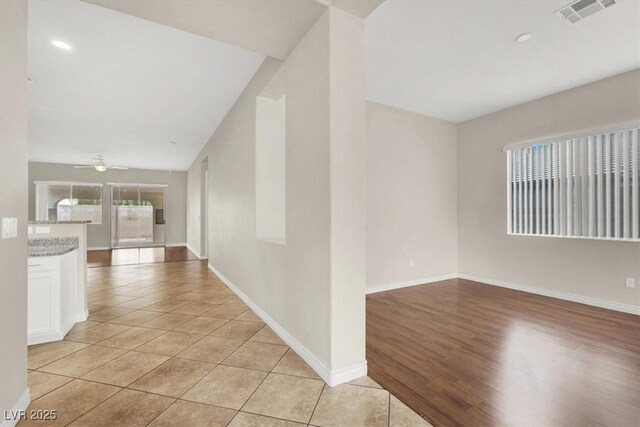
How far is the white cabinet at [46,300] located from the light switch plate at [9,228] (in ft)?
3.86

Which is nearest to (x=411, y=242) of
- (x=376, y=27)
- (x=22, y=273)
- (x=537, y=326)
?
(x=537, y=326)

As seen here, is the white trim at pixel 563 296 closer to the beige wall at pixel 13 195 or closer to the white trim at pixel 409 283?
the white trim at pixel 409 283

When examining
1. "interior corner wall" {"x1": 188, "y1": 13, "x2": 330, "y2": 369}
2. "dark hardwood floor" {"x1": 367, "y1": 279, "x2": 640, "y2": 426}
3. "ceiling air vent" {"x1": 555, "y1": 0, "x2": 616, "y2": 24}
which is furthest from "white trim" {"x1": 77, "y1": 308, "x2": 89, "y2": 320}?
"ceiling air vent" {"x1": 555, "y1": 0, "x2": 616, "y2": 24}

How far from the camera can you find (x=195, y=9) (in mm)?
1987

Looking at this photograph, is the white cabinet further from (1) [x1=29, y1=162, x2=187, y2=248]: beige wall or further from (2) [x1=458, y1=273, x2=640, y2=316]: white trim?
(1) [x1=29, y1=162, x2=187, y2=248]: beige wall

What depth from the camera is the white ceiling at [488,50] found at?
2.40m

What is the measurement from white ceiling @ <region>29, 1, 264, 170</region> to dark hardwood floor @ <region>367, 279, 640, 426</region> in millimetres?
3401

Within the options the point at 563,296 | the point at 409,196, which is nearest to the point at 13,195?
the point at 409,196

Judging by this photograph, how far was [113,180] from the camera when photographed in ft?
31.7

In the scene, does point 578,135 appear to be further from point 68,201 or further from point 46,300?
point 68,201

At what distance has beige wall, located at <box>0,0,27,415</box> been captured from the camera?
4.88 ft

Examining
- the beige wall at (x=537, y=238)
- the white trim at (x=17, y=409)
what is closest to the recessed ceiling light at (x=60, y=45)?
the white trim at (x=17, y=409)

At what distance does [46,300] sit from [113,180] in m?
8.76

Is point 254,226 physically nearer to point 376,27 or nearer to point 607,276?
point 376,27
